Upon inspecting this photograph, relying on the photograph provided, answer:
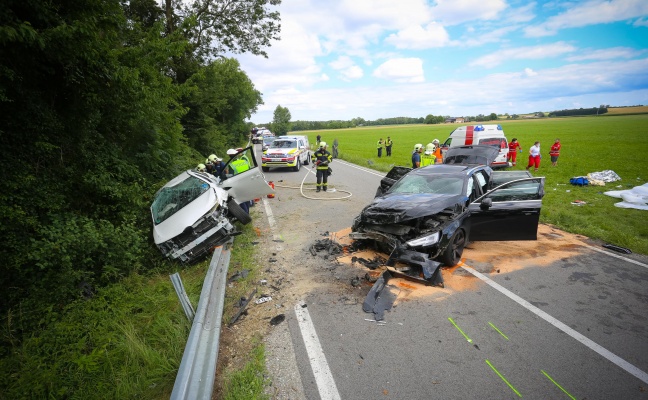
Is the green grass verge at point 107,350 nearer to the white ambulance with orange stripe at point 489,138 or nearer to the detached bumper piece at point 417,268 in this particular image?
the detached bumper piece at point 417,268

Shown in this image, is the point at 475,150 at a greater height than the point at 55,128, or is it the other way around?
the point at 55,128

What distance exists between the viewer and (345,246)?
5930 millimetres

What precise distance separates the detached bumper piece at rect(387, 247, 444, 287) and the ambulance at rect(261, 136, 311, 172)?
39.5ft

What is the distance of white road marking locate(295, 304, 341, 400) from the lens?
2.69 metres

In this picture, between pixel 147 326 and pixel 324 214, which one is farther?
pixel 324 214

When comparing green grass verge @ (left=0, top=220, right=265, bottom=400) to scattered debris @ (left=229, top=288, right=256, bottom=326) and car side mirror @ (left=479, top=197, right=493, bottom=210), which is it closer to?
scattered debris @ (left=229, top=288, right=256, bottom=326)

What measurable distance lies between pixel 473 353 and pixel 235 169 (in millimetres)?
6885

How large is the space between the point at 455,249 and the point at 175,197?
18.2 feet

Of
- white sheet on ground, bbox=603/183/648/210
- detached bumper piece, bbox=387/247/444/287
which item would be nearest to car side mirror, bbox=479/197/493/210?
detached bumper piece, bbox=387/247/444/287

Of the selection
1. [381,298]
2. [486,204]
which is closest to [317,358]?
[381,298]

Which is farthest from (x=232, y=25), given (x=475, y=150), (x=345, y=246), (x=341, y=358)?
(x=341, y=358)

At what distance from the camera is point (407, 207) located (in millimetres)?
5000

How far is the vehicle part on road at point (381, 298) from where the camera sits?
387 centimetres

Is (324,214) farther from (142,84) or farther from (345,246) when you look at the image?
(142,84)
